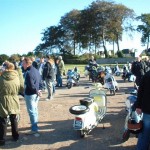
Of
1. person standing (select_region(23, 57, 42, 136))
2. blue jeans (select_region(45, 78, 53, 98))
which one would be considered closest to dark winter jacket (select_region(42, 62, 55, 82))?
blue jeans (select_region(45, 78, 53, 98))

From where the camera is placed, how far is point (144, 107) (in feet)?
19.5

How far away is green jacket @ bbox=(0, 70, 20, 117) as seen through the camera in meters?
7.97

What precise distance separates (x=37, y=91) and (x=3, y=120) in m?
1.15

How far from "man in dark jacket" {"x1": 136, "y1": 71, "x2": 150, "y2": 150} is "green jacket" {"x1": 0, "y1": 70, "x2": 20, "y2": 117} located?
321 cm

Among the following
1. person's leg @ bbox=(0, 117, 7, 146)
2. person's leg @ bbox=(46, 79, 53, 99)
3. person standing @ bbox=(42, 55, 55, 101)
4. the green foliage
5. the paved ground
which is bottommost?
the paved ground

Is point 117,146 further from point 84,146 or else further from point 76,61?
point 76,61

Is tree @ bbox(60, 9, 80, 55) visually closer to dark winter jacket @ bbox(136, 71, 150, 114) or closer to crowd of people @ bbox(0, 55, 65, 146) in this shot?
crowd of people @ bbox(0, 55, 65, 146)

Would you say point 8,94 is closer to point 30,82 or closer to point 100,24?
point 30,82

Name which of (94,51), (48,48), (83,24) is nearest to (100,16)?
(83,24)

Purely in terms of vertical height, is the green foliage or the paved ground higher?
the green foliage

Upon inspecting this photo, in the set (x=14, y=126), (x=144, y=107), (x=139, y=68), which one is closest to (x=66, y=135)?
(x=14, y=126)

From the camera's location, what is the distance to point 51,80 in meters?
14.6

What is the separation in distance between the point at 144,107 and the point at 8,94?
3.41 meters

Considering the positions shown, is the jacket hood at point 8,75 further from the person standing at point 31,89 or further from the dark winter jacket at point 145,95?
the dark winter jacket at point 145,95
